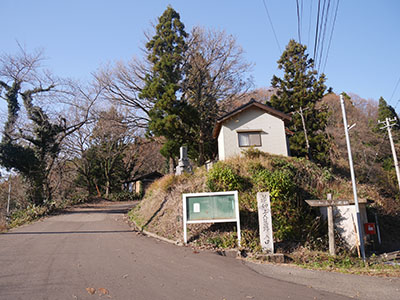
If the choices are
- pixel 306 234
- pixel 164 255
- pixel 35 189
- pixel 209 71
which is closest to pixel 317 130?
pixel 209 71

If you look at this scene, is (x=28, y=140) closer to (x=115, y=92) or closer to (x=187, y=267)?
(x=115, y=92)

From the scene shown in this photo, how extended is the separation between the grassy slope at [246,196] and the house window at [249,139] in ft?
13.8

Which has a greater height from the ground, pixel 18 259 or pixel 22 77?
pixel 22 77

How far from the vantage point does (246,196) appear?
11.1m

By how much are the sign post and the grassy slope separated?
2.31 feet

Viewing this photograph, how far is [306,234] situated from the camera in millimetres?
10320

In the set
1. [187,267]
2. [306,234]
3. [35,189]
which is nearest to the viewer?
[187,267]

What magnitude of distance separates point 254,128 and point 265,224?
11.6m

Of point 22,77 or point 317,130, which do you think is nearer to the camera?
point 22,77

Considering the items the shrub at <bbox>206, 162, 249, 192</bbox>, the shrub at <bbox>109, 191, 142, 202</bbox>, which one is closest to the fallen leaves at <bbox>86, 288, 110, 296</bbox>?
the shrub at <bbox>206, 162, 249, 192</bbox>

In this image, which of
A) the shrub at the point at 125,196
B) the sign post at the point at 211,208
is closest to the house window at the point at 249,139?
the sign post at the point at 211,208

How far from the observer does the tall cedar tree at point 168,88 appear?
2209 centimetres

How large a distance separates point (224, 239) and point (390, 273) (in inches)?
180

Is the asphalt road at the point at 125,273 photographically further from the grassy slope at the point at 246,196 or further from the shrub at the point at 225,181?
the shrub at the point at 225,181
